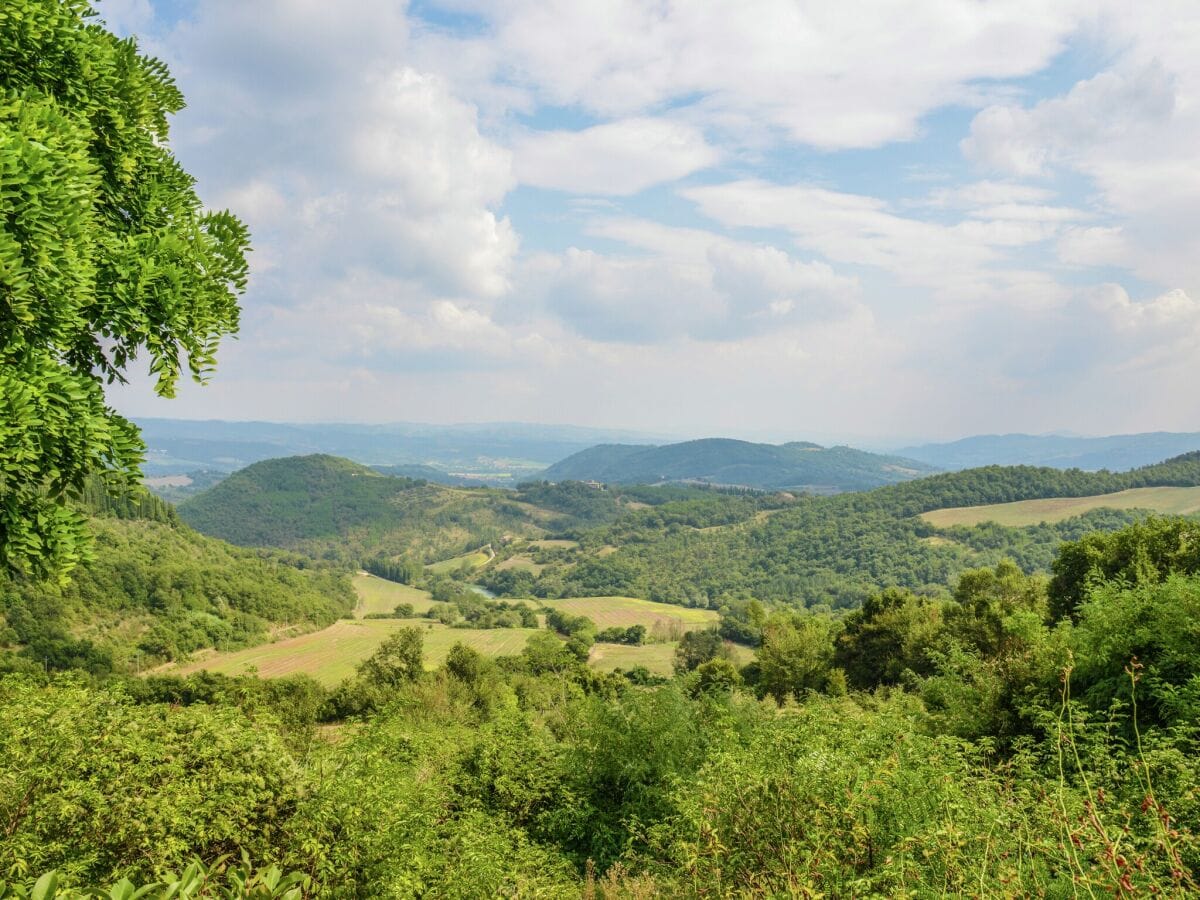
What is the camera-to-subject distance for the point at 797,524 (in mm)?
184500

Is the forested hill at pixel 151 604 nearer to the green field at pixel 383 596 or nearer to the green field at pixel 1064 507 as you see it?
the green field at pixel 383 596

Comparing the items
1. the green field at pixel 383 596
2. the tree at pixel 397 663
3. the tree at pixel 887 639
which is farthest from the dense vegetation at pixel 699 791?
the green field at pixel 383 596

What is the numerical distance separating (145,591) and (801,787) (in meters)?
114

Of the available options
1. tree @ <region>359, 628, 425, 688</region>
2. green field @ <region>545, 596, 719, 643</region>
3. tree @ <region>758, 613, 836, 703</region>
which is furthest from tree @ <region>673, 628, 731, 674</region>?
tree @ <region>359, 628, 425, 688</region>

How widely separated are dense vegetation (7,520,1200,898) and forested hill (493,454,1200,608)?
118 metres

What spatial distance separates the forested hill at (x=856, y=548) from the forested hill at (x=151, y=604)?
237 feet

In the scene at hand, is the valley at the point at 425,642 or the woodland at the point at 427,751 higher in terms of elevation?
the woodland at the point at 427,751

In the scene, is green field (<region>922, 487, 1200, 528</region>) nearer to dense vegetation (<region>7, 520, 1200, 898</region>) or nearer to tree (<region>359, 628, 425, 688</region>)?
tree (<region>359, 628, 425, 688</region>)

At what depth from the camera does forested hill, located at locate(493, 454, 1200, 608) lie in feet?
430

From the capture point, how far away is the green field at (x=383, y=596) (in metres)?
147

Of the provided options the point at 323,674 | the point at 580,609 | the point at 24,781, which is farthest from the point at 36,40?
the point at 580,609

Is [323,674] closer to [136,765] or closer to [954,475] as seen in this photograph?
[136,765]

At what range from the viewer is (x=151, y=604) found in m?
93.3

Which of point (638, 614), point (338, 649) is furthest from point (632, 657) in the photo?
point (338, 649)
